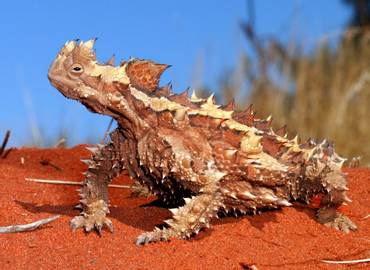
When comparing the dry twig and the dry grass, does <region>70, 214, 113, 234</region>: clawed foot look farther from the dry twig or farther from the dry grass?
the dry grass

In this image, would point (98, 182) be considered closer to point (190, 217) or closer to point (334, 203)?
point (190, 217)

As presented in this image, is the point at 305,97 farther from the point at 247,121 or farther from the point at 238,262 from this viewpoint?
the point at 238,262

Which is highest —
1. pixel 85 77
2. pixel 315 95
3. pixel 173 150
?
pixel 85 77

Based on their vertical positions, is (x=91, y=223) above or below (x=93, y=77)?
below

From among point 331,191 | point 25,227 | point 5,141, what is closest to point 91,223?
point 25,227

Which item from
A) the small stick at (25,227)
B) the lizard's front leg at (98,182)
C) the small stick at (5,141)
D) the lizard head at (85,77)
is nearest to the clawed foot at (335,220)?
the lizard's front leg at (98,182)
